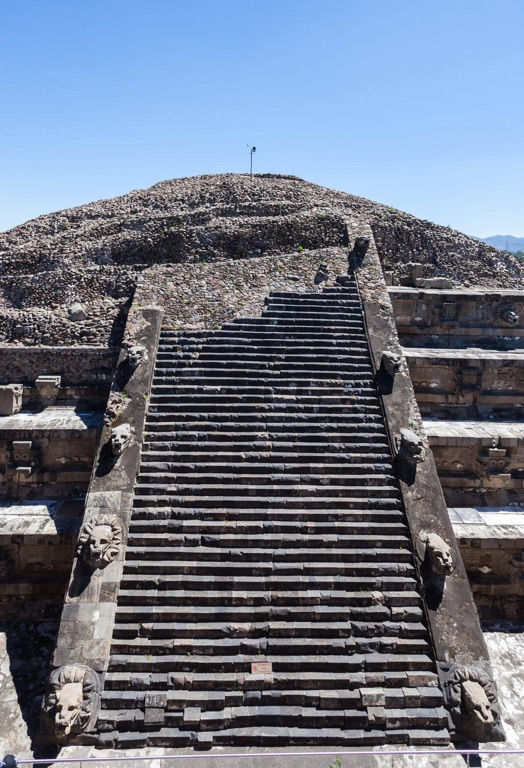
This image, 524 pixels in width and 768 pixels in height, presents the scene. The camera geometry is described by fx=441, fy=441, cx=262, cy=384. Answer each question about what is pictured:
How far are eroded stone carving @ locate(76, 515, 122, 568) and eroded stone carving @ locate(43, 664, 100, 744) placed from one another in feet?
4.76

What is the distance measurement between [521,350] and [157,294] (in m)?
10.5

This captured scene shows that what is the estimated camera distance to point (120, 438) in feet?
27.7

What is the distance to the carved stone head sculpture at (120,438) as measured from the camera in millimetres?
8406

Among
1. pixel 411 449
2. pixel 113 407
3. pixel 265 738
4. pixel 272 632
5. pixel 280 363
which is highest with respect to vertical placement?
pixel 280 363

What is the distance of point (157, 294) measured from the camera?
12.1m

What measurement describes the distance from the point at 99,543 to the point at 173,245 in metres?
11.4

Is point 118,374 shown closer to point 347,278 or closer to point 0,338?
point 0,338

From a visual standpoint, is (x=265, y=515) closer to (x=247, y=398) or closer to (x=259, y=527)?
(x=259, y=527)

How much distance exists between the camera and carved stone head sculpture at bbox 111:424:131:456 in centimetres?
841

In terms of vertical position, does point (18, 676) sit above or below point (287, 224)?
below

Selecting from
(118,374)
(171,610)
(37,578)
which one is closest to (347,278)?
(118,374)

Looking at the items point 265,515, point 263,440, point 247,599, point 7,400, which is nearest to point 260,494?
point 265,515

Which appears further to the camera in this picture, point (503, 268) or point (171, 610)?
point (503, 268)

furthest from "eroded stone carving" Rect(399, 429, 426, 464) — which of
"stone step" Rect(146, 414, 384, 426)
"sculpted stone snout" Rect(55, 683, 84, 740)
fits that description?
"sculpted stone snout" Rect(55, 683, 84, 740)
